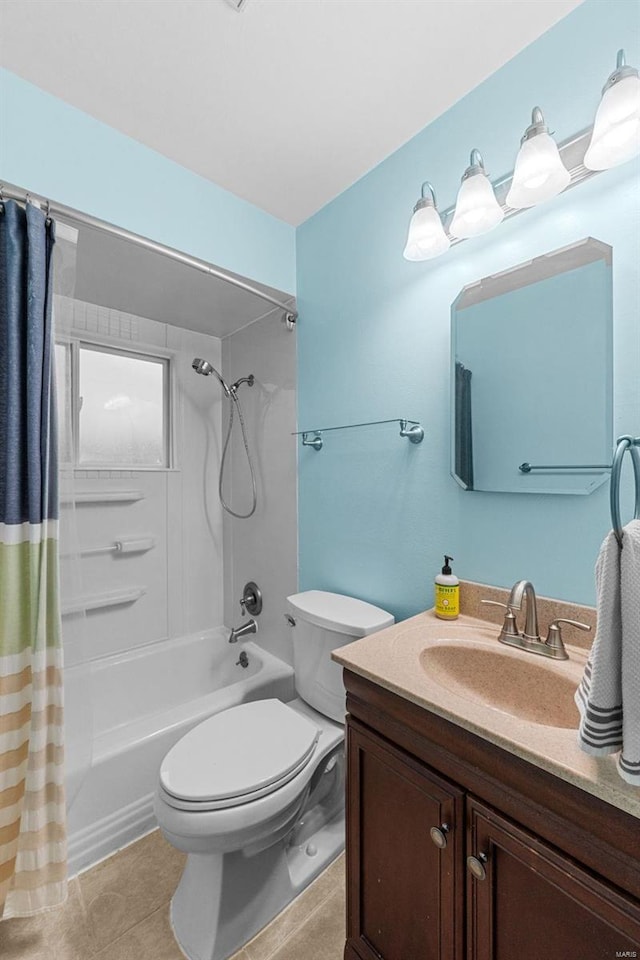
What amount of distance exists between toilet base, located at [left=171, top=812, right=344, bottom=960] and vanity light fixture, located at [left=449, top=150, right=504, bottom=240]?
1.89 m

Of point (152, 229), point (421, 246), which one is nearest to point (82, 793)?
point (152, 229)

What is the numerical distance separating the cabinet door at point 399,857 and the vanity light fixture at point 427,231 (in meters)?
1.34

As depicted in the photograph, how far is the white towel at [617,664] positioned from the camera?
0.53 metres

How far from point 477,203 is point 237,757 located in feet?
5.59

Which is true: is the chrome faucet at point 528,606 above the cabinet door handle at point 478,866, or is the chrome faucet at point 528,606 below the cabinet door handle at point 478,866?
above

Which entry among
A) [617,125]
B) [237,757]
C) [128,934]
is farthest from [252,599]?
[617,125]

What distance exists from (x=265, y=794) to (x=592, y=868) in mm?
781

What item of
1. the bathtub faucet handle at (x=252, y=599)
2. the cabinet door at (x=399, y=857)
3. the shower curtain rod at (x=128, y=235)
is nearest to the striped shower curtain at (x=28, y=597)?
the shower curtain rod at (x=128, y=235)

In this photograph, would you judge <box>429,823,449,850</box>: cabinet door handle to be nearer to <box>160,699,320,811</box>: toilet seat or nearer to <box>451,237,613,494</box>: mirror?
<box>160,699,320,811</box>: toilet seat

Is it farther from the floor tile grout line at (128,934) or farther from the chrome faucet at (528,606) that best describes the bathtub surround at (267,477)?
the chrome faucet at (528,606)

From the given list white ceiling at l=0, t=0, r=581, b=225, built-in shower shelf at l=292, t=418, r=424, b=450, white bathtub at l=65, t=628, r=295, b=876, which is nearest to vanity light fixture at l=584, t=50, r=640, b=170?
white ceiling at l=0, t=0, r=581, b=225

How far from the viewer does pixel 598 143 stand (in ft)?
2.86

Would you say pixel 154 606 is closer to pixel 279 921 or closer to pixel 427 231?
pixel 279 921

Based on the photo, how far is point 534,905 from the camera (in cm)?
65
